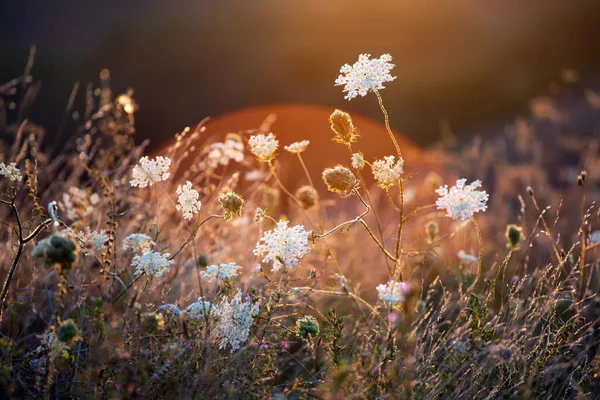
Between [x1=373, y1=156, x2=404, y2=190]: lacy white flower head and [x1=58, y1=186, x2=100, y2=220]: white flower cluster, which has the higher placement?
[x1=58, y1=186, x2=100, y2=220]: white flower cluster

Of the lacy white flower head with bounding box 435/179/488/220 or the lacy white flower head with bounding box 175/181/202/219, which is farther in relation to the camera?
the lacy white flower head with bounding box 175/181/202/219

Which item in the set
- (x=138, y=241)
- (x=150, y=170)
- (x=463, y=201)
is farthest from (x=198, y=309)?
(x=463, y=201)

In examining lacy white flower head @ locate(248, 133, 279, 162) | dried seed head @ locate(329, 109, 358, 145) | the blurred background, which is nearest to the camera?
dried seed head @ locate(329, 109, 358, 145)

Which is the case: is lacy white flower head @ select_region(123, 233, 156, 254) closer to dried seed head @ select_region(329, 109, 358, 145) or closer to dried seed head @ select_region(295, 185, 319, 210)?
dried seed head @ select_region(329, 109, 358, 145)

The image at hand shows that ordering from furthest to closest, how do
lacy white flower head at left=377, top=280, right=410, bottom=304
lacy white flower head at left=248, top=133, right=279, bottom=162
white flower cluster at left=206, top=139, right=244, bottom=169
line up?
white flower cluster at left=206, top=139, right=244, bottom=169 → lacy white flower head at left=248, top=133, right=279, bottom=162 → lacy white flower head at left=377, top=280, right=410, bottom=304

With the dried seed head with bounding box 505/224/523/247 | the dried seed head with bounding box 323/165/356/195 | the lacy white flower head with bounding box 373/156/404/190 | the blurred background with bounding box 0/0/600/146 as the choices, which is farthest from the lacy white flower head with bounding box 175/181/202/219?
the blurred background with bounding box 0/0/600/146

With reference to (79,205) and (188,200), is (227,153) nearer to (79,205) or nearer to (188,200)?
(79,205)

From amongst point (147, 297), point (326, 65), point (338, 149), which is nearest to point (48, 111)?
point (338, 149)
